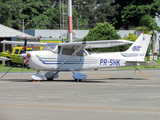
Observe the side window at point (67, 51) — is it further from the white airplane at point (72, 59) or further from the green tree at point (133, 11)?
the green tree at point (133, 11)

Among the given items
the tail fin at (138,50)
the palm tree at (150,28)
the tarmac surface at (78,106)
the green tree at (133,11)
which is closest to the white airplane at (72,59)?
the tail fin at (138,50)

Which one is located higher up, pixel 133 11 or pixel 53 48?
pixel 133 11

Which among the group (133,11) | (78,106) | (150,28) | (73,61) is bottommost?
(78,106)

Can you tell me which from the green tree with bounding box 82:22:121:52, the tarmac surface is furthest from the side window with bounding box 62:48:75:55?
the green tree with bounding box 82:22:121:52

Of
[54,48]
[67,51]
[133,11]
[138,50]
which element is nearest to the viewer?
[54,48]

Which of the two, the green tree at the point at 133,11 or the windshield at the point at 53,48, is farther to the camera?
the green tree at the point at 133,11

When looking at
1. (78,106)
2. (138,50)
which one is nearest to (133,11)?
(138,50)

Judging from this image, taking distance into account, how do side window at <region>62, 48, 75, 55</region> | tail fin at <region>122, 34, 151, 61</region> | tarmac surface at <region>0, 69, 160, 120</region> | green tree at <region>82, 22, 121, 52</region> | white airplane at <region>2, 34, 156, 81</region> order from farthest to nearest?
green tree at <region>82, 22, 121, 52</region>
tail fin at <region>122, 34, 151, 61</region>
side window at <region>62, 48, 75, 55</region>
white airplane at <region>2, 34, 156, 81</region>
tarmac surface at <region>0, 69, 160, 120</region>

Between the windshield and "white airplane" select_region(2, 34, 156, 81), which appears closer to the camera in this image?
"white airplane" select_region(2, 34, 156, 81)

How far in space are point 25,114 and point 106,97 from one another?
362cm

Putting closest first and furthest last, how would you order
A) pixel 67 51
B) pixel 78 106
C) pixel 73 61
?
pixel 78 106 < pixel 73 61 < pixel 67 51

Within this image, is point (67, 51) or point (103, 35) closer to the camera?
point (67, 51)

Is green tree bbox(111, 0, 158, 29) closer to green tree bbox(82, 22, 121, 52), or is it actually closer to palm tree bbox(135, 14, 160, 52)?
palm tree bbox(135, 14, 160, 52)

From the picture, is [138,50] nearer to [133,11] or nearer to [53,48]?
[53,48]
